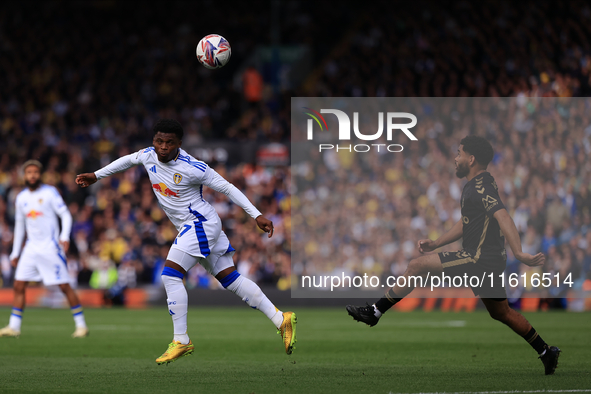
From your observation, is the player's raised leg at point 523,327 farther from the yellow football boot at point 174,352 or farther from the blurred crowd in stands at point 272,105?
the blurred crowd in stands at point 272,105

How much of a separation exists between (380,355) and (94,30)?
2490cm

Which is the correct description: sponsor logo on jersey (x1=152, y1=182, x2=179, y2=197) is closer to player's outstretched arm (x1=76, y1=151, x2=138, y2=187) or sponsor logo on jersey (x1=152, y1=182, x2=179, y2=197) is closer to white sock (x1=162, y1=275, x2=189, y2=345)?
player's outstretched arm (x1=76, y1=151, x2=138, y2=187)

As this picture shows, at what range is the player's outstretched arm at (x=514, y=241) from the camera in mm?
7719

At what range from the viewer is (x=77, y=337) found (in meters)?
12.3

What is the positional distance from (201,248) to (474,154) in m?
3.04

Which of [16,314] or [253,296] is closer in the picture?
[253,296]

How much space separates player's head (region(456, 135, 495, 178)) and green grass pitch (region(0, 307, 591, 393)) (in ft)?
7.11

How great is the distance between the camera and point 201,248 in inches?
327

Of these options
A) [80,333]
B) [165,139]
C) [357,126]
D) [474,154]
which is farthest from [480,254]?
[80,333]

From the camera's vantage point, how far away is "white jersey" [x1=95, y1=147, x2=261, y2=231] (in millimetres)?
8266

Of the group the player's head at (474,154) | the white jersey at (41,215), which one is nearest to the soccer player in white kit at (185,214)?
the player's head at (474,154)

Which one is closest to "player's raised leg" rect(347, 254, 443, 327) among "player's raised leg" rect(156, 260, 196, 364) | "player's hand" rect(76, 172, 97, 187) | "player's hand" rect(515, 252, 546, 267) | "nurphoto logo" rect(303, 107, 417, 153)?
"player's hand" rect(515, 252, 546, 267)

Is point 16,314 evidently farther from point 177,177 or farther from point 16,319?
point 177,177

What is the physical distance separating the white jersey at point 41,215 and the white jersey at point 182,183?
4.43m
